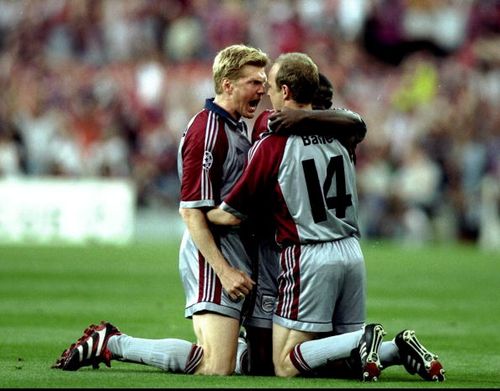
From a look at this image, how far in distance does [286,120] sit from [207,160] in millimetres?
553

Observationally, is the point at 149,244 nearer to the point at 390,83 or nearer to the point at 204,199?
the point at 390,83

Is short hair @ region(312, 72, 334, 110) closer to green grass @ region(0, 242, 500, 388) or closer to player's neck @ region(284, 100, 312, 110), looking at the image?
player's neck @ region(284, 100, 312, 110)

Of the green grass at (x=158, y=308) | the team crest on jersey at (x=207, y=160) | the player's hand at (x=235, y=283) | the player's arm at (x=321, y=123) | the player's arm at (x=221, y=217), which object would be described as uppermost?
the player's arm at (x=321, y=123)

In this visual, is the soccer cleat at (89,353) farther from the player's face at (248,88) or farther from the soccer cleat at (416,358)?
the soccer cleat at (416,358)

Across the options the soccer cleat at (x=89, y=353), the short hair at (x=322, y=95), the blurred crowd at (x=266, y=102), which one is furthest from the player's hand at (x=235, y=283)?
the blurred crowd at (x=266, y=102)

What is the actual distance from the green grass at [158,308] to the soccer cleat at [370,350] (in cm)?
9

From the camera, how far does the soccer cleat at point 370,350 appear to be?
7711mm

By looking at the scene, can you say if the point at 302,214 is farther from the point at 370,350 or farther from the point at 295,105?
the point at 370,350

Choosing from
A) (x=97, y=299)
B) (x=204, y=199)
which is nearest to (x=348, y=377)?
(x=204, y=199)

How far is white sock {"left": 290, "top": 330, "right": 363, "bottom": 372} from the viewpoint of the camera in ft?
25.9

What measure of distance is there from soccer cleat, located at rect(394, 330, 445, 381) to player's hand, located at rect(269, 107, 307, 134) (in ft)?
4.47

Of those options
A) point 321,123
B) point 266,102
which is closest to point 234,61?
point 321,123

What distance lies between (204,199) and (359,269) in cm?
101

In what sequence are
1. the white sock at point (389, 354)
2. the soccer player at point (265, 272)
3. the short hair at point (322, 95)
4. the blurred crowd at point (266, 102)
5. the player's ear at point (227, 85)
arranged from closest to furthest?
the white sock at point (389, 354)
the soccer player at point (265, 272)
the player's ear at point (227, 85)
the short hair at point (322, 95)
the blurred crowd at point (266, 102)
